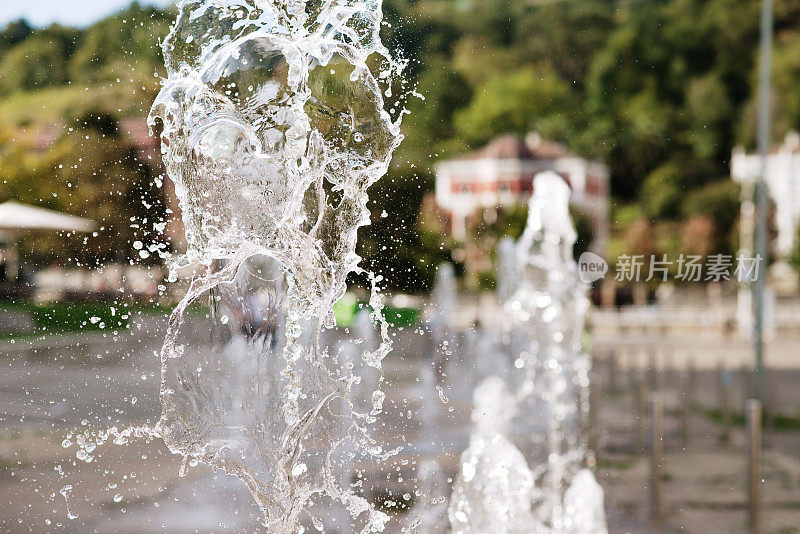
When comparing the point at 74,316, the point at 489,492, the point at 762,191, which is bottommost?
the point at 489,492

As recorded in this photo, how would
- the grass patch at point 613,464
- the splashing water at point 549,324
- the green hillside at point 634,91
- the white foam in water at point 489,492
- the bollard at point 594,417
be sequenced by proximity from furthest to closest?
the green hillside at point 634,91
the splashing water at point 549,324
the bollard at point 594,417
the grass patch at point 613,464
the white foam in water at point 489,492

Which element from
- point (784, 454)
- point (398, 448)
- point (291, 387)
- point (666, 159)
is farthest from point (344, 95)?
point (666, 159)

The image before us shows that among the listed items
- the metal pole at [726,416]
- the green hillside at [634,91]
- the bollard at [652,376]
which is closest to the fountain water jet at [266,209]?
the metal pole at [726,416]

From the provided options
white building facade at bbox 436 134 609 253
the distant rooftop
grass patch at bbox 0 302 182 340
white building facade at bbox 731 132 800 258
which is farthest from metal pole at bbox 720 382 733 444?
white building facade at bbox 731 132 800 258

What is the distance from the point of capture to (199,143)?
10.1ft

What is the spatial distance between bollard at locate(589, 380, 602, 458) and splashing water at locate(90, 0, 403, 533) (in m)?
3.40

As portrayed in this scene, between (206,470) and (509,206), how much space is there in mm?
37549

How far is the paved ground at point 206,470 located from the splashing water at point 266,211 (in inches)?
56.6

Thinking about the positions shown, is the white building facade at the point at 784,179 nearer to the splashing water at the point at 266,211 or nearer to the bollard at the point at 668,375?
the bollard at the point at 668,375

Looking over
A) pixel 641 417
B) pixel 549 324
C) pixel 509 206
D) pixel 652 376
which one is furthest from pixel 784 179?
pixel 641 417

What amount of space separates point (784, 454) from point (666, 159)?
4856cm

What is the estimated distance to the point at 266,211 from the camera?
3283 millimetres

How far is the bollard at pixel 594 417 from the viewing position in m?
6.54

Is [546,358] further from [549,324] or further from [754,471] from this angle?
[754,471]
